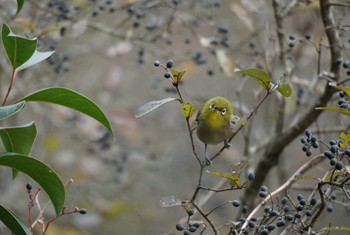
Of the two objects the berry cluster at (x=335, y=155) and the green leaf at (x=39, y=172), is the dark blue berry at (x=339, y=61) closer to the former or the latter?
the berry cluster at (x=335, y=155)

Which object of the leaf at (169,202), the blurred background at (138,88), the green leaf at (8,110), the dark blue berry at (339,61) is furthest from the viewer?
the blurred background at (138,88)

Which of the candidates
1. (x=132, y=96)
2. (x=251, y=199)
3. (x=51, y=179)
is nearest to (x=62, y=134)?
(x=132, y=96)

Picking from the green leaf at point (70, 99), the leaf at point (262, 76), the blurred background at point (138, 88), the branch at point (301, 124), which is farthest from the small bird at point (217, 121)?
the blurred background at point (138, 88)

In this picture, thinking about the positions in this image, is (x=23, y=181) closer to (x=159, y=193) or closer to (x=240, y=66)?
(x=159, y=193)

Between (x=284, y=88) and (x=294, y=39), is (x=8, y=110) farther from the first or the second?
(x=294, y=39)

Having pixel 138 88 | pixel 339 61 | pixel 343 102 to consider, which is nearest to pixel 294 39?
pixel 339 61

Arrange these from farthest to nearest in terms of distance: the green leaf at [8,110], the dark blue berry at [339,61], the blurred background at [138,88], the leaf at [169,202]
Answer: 1. the blurred background at [138,88]
2. the dark blue berry at [339,61]
3. the leaf at [169,202]
4. the green leaf at [8,110]

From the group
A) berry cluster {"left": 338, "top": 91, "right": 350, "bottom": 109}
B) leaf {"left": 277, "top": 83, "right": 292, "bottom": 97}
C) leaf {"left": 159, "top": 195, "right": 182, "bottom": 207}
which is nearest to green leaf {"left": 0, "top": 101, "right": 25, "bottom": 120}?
leaf {"left": 159, "top": 195, "right": 182, "bottom": 207}

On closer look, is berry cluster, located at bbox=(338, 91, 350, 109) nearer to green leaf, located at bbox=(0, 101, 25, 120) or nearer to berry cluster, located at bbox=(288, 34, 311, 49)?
berry cluster, located at bbox=(288, 34, 311, 49)
